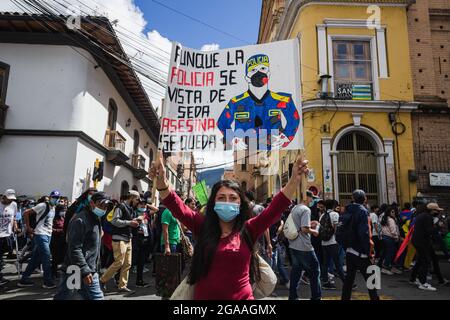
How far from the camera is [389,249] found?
878cm

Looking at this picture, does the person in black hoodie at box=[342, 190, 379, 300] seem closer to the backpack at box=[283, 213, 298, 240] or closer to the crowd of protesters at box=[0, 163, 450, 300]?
the crowd of protesters at box=[0, 163, 450, 300]

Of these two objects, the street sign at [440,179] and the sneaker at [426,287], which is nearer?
the sneaker at [426,287]

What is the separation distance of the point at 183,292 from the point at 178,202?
0.61 meters

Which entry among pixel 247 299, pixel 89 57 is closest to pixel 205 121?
pixel 247 299

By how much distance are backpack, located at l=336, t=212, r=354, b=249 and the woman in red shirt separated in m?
3.03

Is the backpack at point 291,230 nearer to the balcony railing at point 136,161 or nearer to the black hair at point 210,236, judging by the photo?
the black hair at point 210,236

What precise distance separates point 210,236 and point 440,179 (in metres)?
13.9

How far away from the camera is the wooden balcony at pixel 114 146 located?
1440 cm

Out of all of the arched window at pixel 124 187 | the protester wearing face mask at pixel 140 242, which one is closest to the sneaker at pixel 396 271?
the protester wearing face mask at pixel 140 242

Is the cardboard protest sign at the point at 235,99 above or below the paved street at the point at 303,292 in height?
above

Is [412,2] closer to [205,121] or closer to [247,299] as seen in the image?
[205,121]

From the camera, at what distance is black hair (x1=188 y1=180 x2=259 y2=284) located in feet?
7.18

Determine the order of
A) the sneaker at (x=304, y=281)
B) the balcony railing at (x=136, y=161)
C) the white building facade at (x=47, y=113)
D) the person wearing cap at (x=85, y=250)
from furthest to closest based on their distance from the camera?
1. the balcony railing at (x=136, y=161)
2. the white building facade at (x=47, y=113)
3. the sneaker at (x=304, y=281)
4. the person wearing cap at (x=85, y=250)

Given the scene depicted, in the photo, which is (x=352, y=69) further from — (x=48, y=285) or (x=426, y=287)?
(x=48, y=285)
